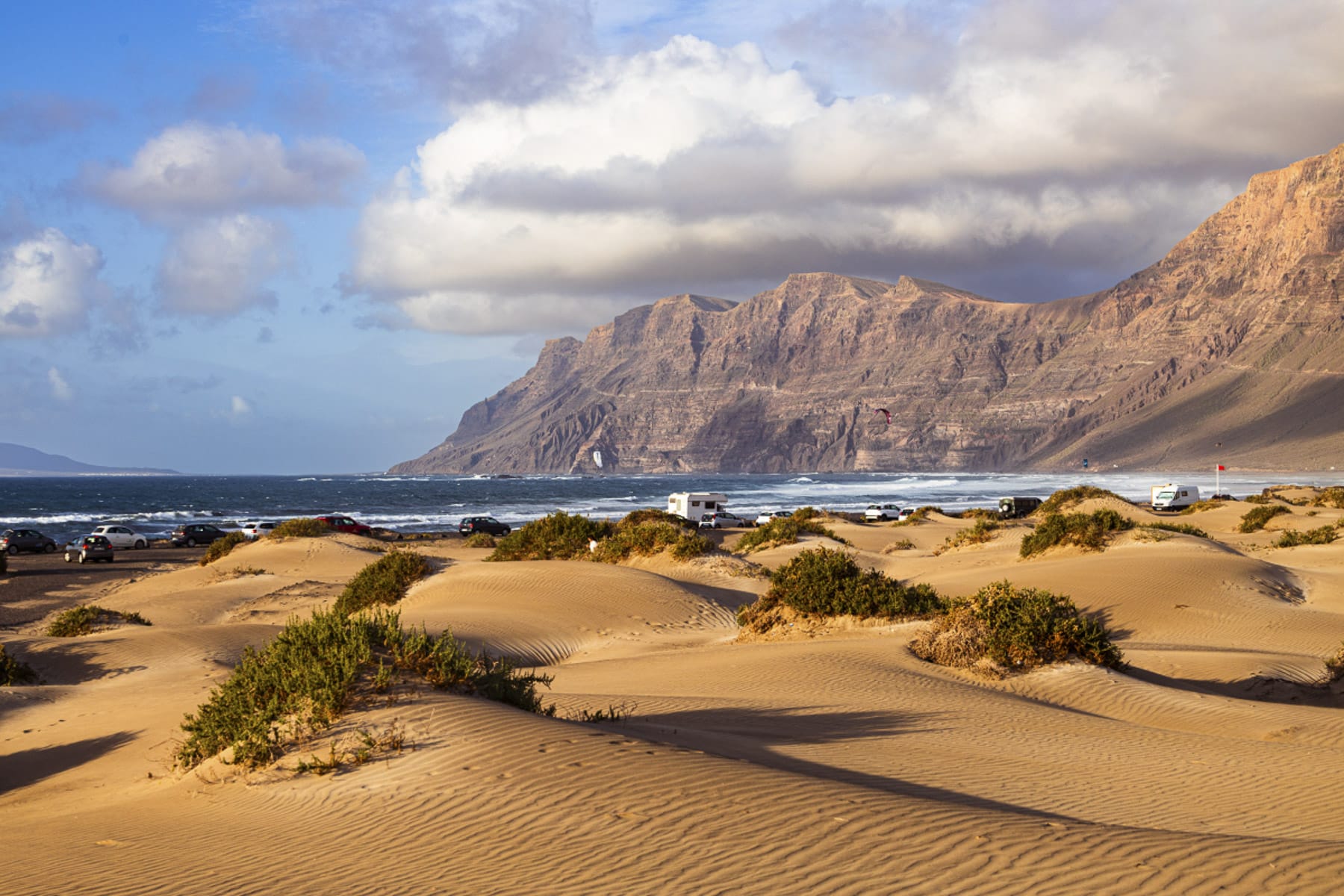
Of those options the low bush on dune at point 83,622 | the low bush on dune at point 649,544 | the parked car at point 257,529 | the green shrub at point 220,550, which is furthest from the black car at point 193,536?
the low bush on dune at point 83,622

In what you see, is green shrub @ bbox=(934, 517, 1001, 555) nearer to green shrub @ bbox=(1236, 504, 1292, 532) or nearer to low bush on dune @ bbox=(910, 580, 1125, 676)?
green shrub @ bbox=(1236, 504, 1292, 532)

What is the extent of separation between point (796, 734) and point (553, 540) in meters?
25.7

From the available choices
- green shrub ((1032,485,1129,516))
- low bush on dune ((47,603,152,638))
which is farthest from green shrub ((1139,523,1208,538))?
low bush on dune ((47,603,152,638))

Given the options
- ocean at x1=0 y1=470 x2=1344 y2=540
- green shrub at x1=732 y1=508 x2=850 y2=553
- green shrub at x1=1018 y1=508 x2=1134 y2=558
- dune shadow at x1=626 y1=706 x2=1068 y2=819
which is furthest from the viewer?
ocean at x1=0 y1=470 x2=1344 y2=540

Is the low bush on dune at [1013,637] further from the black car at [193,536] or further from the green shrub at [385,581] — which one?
the black car at [193,536]

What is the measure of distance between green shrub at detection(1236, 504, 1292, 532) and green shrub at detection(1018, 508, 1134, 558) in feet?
59.7

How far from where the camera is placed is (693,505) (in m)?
63.6

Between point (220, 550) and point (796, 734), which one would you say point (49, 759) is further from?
point (220, 550)

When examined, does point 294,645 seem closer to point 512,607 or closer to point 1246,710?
point 1246,710

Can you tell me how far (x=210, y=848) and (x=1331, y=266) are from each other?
766 feet

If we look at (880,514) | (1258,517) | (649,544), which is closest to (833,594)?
(649,544)

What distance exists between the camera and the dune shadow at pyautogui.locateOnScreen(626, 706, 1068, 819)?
7.84 m

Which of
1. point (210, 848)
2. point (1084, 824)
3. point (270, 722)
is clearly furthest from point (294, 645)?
point (1084, 824)

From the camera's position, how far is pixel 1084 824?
6.64 meters
